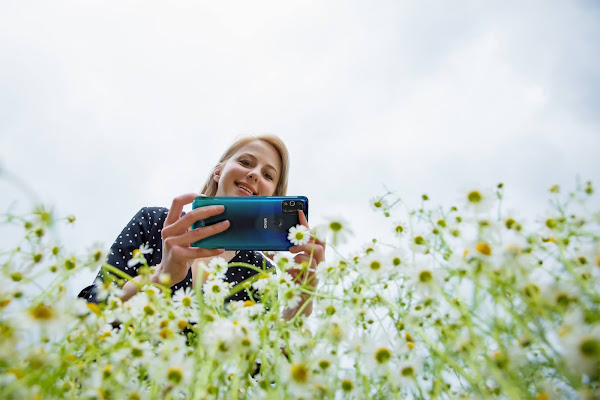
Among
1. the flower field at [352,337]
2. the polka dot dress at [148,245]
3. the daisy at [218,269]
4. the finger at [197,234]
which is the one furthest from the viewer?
the polka dot dress at [148,245]

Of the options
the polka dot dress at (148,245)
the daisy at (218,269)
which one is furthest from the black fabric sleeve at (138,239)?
the daisy at (218,269)

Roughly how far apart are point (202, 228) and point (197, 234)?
0.05 ft

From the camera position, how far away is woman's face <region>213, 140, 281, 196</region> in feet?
4.53

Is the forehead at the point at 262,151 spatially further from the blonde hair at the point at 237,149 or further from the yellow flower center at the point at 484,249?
the yellow flower center at the point at 484,249

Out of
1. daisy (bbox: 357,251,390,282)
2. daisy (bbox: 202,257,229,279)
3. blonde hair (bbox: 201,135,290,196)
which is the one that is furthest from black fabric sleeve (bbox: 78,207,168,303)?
daisy (bbox: 357,251,390,282)

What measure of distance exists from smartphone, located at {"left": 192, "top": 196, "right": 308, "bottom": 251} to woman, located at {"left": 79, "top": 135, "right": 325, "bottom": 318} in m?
0.03

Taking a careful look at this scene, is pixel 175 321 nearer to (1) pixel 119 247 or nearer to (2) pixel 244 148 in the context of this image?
(1) pixel 119 247

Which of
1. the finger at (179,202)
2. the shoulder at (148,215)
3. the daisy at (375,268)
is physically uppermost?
the shoulder at (148,215)

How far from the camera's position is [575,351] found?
214mm

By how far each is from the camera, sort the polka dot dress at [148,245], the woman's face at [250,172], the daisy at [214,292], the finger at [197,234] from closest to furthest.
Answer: the daisy at [214,292] → the finger at [197,234] → the polka dot dress at [148,245] → the woman's face at [250,172]

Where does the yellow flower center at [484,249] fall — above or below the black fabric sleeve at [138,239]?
below

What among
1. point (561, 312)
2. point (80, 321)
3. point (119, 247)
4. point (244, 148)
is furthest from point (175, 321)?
point (244, 148)

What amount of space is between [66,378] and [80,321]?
71mm

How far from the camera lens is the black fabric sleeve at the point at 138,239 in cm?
126
